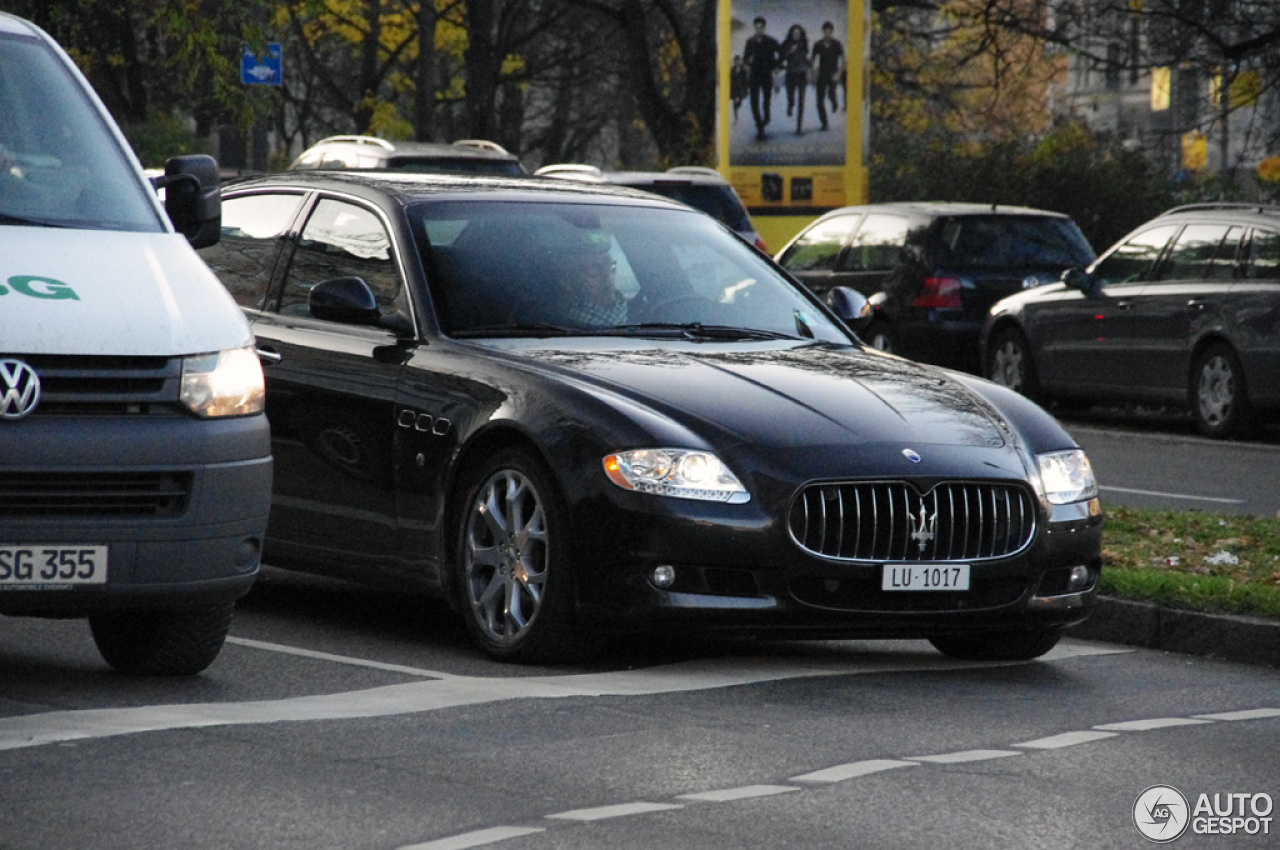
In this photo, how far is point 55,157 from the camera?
806 centimetres

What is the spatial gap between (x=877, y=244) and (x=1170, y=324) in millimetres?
4045

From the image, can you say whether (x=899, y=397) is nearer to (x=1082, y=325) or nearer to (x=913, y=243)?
(x=1082, y=325)

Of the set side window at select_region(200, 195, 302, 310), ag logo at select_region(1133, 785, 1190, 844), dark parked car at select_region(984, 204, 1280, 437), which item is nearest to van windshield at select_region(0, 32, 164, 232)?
side window at select_region(200, 195, 302, 310)

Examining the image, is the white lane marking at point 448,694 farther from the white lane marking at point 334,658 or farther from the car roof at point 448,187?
the car roof at point 448,187

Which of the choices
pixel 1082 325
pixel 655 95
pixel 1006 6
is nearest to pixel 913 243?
pixel 1082 325

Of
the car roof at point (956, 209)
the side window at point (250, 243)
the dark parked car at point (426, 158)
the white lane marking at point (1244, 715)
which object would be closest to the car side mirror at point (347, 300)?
the side window at point (250, 243)

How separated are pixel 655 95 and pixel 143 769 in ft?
111

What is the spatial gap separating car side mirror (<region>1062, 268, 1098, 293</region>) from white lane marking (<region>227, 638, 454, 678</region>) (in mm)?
11957

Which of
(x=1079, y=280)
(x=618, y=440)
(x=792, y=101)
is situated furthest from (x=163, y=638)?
(x=792, y=101)

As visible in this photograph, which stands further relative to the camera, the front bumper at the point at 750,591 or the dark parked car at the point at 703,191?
the dark parked car at the point at 703,191

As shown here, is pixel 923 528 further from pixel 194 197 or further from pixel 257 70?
pixel 257 70

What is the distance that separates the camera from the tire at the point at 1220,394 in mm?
18094

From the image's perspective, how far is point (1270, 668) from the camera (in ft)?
29.1

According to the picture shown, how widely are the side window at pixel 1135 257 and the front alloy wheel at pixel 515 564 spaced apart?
38.9 feet
